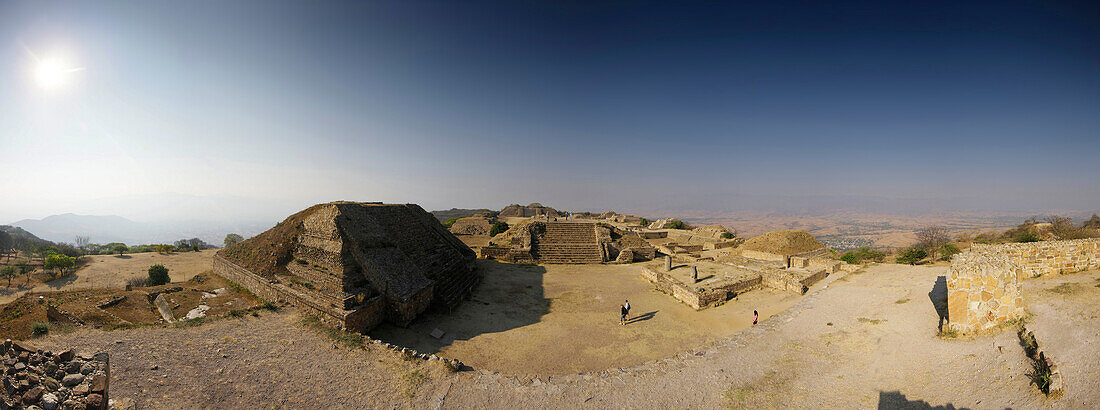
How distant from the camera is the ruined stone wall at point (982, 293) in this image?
6.40 meters

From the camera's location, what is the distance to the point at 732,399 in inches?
271

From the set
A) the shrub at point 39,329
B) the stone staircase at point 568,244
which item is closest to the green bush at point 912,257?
the stone staircase at point 568,244

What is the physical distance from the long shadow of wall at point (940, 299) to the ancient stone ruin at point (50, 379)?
14.7 meters

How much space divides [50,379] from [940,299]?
17746mm

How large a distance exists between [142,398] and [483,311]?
28.7 feet

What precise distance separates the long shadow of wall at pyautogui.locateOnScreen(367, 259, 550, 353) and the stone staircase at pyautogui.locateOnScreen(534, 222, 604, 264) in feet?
16.3

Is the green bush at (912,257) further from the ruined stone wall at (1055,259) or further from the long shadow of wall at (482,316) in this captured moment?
the long shadow of wall at (482,316)

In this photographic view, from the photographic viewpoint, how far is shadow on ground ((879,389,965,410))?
17.5 ft

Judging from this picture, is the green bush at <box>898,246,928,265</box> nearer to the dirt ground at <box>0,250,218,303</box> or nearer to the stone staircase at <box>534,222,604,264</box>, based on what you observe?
the stone staircase at <box>534,222,604,264</box>

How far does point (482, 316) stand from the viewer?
12711 mm

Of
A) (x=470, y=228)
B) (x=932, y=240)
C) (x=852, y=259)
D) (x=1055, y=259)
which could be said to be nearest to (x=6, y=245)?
(x=470, y=228)

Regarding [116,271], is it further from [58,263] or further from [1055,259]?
[1055,259]

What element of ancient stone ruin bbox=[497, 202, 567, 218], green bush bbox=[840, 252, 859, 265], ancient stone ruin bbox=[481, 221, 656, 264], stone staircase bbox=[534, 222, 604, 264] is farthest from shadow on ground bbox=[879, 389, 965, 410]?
ancient stone ruin bbox=[497, 202, 567, 218]

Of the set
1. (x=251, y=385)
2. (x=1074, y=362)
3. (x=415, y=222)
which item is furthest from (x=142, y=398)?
(x=1074, y=362)
